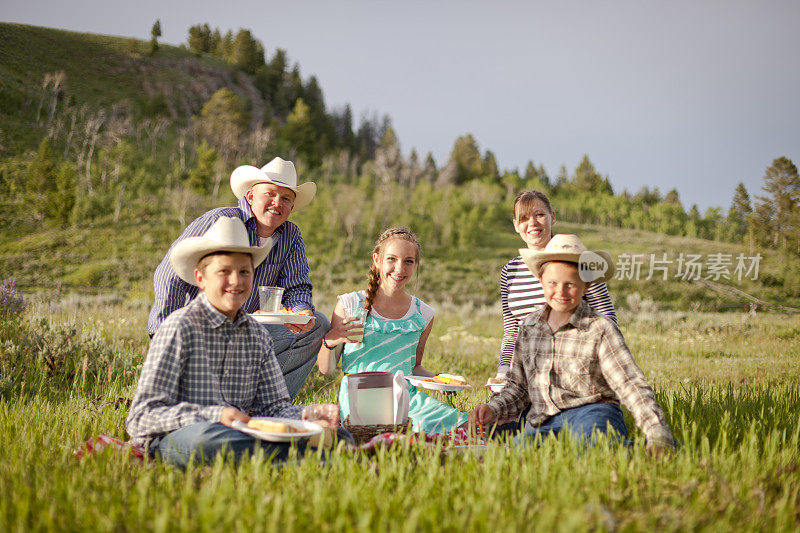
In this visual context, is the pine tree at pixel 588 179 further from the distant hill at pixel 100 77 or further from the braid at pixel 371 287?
the braid at pixel 371 287

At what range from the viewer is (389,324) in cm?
479

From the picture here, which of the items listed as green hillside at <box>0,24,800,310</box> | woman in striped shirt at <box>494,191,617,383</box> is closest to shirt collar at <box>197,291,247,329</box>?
woman in striped shirt at <box>494,191,617,383</box>

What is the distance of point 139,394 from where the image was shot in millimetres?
2920

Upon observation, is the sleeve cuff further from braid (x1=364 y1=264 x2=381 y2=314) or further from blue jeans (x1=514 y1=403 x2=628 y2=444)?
braid (x1=364 y1=264 x2=381 y2=314)

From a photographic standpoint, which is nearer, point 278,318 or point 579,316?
point 579,316

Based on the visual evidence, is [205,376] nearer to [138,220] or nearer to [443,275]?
[443,275]

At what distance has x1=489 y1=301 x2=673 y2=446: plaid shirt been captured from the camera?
10.2 ft

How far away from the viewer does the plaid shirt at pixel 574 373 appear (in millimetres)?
3109

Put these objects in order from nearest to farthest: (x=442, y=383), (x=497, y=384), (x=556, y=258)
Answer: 1. (x=556, y=258)
2. (x=497, y=384)
3. (x=442, y=383)

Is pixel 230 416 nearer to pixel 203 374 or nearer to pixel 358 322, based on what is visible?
pixel 203 374

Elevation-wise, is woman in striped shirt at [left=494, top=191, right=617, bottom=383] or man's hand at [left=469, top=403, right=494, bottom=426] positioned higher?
woman in striped shirt at [left=494, top=191, right=617, bottom=383]

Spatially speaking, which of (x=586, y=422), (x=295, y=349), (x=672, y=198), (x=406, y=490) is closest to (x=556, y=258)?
(x=586, y=422)

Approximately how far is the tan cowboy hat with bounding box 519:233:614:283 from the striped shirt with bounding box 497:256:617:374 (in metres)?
1.15

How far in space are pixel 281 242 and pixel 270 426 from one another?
2885 mm
